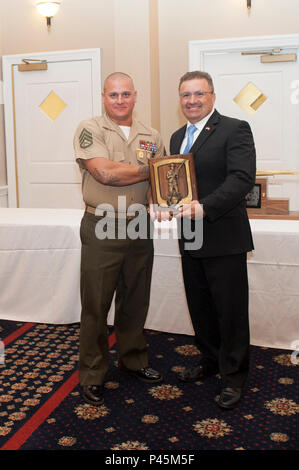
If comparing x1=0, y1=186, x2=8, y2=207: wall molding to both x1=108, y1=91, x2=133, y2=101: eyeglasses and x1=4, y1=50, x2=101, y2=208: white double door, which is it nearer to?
x1=4, y1=50, x2=101, y2=208: white double door

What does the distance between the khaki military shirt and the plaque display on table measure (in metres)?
0.18

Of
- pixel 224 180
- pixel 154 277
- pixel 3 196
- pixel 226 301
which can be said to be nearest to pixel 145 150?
pixel 224 180

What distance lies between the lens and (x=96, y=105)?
5109 millimetres

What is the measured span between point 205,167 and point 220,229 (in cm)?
27

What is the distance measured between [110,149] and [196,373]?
1.17 meters

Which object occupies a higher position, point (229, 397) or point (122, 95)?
point (122, 95)

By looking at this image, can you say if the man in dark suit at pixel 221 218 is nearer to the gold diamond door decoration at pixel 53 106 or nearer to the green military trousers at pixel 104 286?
the green military trousers at pixel 104 286

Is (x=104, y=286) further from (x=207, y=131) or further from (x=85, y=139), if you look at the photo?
(x=207, y=131)

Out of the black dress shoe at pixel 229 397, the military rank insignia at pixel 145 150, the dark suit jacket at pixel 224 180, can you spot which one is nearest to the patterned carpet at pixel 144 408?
the black dress shoe at pixel 229 397

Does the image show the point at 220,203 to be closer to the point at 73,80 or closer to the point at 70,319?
the point at 70,319

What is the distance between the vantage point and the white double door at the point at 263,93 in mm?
4715

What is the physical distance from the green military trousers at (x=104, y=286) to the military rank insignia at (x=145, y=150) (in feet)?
0.99

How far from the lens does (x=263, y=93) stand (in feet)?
15.7
